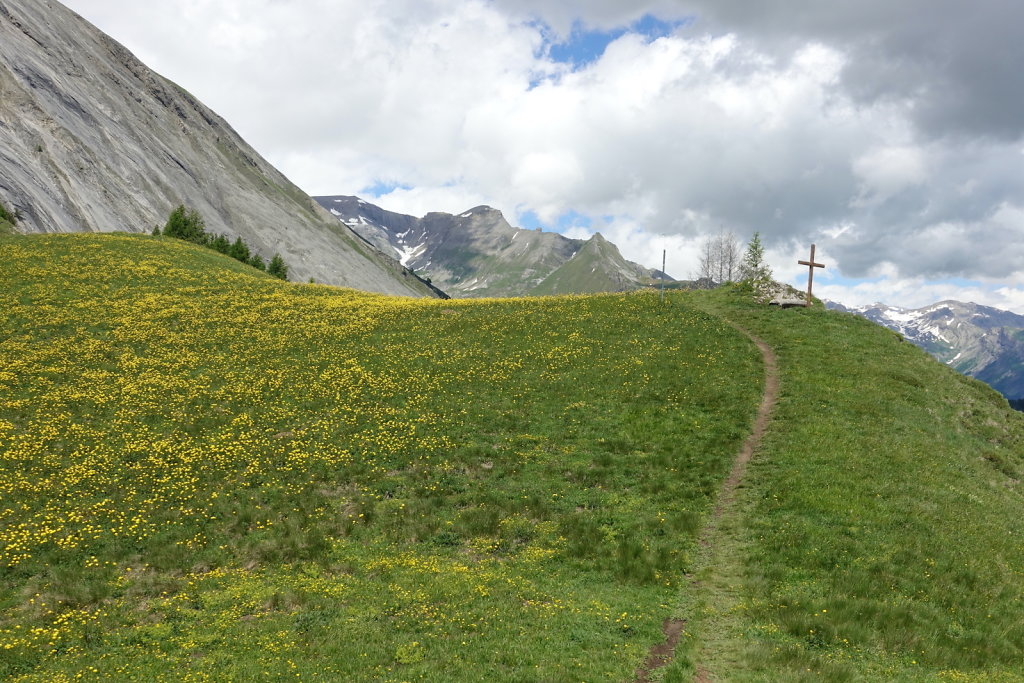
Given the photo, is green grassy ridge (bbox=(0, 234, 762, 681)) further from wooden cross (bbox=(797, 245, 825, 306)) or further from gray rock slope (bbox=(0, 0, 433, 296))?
gray rock slope (bbox=(0, 0, 433, 296))

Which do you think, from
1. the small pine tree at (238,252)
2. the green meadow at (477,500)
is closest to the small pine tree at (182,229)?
the small pine tree at (238,252)

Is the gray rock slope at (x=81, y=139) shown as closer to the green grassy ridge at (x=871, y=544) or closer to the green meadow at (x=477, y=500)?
the green meadow at (x=477, y=500)

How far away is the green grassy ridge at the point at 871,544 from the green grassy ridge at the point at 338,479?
7.93ft

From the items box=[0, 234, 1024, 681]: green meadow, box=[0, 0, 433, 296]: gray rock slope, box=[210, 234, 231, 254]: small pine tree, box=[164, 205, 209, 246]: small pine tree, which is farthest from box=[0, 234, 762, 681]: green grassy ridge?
box=[0, 0, 433, 296]: gray rock slope

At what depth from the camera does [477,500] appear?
89.1 feet

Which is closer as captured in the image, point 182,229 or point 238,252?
point 182,229

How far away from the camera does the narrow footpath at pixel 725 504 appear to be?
54.0ft

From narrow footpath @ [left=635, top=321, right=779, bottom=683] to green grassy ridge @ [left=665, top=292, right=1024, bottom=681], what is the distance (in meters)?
0.47

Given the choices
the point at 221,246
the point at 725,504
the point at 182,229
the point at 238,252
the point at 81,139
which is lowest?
the point at 725,504

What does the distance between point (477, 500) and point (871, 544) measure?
53.5ft

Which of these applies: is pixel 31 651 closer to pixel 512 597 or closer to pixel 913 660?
pixel 512 597

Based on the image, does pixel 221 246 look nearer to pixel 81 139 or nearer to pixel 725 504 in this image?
pixel 81 139

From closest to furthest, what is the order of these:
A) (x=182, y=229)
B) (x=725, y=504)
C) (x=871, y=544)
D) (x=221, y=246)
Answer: (x=871, y=544)
(x=725, y=504)
(x=182, y=229)
(x=221, y=246)

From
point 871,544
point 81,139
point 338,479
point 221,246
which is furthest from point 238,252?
point 871,544
